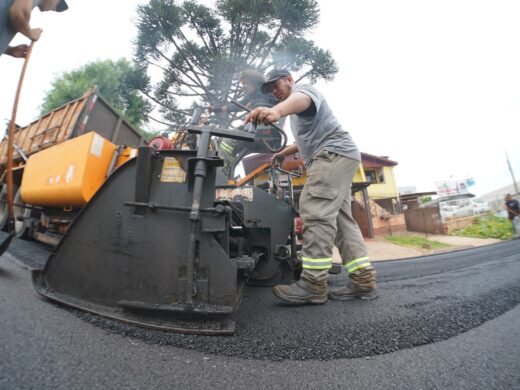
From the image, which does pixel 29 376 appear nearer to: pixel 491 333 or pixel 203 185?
pixel 203 185

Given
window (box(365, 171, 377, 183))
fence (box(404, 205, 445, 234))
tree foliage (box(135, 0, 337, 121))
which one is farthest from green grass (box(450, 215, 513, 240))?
tree foliage (box(135, 0, 337, 121))

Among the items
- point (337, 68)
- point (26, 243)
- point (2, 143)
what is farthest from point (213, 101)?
point (26, 243)

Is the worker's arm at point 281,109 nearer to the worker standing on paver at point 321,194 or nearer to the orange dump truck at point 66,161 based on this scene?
the worker standing on paver at point 321,194

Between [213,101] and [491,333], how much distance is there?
40.9 ft

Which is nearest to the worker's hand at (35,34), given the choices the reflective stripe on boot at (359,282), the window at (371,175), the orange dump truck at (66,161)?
the orange dump truck at (66,161)

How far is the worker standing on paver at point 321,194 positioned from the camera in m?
1.64

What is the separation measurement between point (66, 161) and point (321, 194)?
218 cm

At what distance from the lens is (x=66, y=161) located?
201 centimetres

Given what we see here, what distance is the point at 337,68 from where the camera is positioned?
1252 cm

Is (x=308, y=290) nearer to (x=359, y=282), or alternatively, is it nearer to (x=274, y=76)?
(x=359, y=282)

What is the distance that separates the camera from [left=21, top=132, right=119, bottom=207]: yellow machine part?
1812 mm

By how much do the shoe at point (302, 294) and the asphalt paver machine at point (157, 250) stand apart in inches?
17.7

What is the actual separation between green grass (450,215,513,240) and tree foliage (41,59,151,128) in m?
18.8

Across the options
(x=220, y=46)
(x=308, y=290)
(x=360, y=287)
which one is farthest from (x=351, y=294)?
(x=220, y=46)
